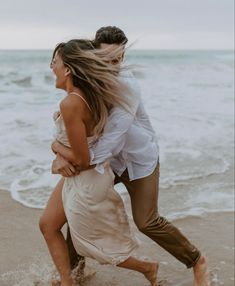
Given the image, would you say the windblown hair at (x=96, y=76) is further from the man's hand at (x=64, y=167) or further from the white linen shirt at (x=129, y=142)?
the man's hand at (x=64, y=167)

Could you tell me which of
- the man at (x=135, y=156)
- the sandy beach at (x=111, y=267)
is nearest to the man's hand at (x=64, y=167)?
the man at (x=135, y=156)

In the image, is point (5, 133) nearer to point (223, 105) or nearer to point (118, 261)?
point (118, 261)

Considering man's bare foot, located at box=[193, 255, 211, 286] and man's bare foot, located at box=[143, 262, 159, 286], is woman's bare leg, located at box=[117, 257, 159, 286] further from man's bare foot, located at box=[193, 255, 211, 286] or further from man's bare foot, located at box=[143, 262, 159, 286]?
man's bare foot, located at box=[193, 255, 211, 286]

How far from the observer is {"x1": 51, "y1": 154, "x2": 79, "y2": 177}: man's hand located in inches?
131

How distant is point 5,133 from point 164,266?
446 centimetres

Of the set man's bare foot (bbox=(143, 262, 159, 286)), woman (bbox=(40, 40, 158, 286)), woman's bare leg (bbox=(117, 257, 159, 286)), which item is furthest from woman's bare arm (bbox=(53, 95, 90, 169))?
man's bare foot (bbox=(143, 262, 159, 286))

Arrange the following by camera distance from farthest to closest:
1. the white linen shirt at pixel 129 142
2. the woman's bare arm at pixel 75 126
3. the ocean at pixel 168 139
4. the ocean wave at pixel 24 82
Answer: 1. the ocean wave at pixel 24 82
2. the ocean at pixel 168 139
3. the white linen shirt at pixel 129 142
4. the woman's bare arm at pixel 75 126

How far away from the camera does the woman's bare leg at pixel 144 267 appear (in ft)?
12.0

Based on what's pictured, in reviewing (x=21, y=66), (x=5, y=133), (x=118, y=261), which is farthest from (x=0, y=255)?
(x=21, y=66)

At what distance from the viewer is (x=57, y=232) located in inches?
139

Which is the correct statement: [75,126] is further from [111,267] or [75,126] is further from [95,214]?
[111,267]

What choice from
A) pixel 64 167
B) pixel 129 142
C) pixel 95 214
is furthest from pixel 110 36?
pixel 95 214

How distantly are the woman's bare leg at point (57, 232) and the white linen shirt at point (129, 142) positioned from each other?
0.39 m

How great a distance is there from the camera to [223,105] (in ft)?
42.2
